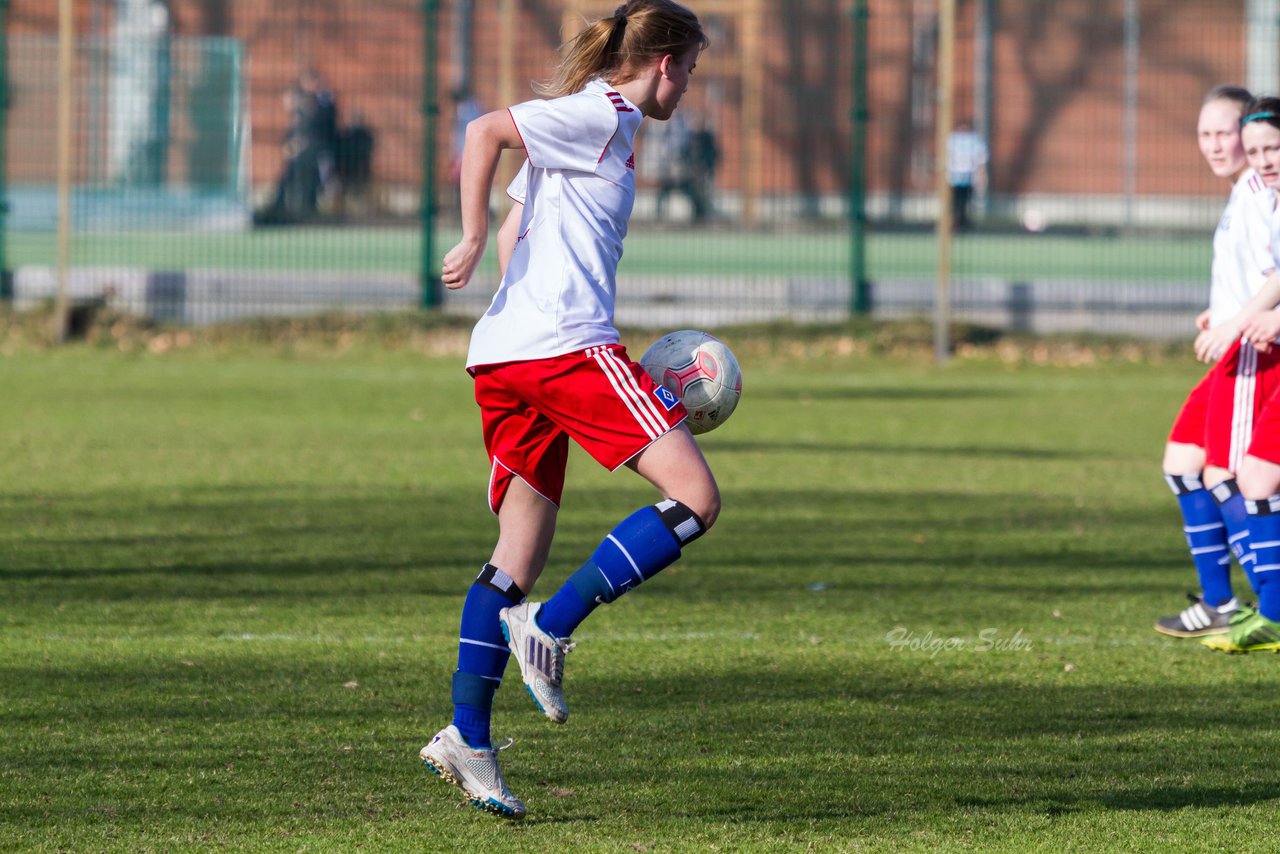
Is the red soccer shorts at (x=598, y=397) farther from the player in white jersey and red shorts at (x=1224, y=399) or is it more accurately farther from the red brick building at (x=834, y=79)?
the red brick building at (x=834, y=79)

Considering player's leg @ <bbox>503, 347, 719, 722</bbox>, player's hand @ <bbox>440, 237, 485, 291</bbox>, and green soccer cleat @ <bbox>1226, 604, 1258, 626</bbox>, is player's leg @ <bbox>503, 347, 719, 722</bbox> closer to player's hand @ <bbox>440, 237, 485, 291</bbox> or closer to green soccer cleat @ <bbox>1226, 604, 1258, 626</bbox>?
player's hand @ <bbox>440, 237, 485, 291</bbox>

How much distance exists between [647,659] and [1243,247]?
7.96 ft

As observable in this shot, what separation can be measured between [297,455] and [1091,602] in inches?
195

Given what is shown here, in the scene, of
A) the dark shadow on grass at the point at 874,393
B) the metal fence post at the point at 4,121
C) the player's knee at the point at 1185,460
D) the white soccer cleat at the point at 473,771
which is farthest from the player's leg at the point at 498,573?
the metal fence post at the point at 4,121

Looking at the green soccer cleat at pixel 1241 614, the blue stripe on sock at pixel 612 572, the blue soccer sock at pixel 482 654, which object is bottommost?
the green soccer cleat at pixel 1241 614

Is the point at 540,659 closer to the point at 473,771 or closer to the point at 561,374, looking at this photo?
the point at 473,771

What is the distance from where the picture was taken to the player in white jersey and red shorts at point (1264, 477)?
5996 millimetres

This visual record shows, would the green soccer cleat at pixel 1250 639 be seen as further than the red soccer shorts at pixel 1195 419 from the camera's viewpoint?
No

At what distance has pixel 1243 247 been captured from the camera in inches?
240

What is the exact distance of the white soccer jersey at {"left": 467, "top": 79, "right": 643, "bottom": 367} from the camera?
4.16 m

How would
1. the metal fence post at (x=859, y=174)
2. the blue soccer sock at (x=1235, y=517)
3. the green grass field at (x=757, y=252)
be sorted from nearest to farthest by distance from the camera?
1. the blue soccer sock at (x=1235, y=517)
2. the metal fence post at (x=859, y=174)
3. the green grass field at (x=757, y=252)

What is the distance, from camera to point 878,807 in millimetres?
4176

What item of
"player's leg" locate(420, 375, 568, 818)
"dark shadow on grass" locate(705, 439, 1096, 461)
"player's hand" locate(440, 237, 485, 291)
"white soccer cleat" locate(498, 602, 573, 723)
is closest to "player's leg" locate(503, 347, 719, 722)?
"white soccer cleat" locate(498, 602, 573, 723)

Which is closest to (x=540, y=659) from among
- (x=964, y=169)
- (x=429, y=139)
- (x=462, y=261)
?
(x=462, y=261)
